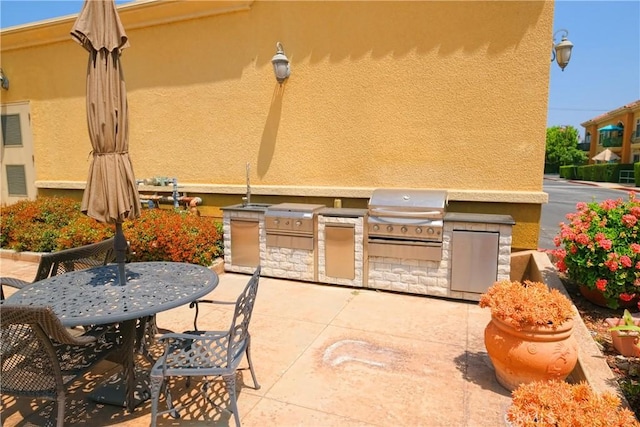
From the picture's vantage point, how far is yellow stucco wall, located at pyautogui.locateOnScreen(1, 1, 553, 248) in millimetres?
5922

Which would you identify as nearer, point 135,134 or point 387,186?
point 387,186

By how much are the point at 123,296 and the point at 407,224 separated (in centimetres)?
383

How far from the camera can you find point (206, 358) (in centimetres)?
289

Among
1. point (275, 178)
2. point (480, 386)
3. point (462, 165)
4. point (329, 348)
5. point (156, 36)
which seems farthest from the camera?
point (156, 36)

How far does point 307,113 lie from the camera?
23.3 ft

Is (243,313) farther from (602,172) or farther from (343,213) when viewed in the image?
(602,172)

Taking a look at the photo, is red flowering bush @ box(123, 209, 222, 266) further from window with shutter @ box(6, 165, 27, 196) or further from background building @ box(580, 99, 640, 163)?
background building @ box(580, 99, 640, 163)

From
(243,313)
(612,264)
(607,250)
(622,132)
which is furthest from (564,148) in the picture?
(243,313)

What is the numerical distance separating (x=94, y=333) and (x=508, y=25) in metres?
6.51

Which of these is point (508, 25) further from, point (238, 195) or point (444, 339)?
point (238, 195)

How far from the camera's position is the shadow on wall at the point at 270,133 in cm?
731

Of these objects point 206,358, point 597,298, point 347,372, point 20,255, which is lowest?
point 347,372

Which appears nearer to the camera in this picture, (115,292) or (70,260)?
(115,292)

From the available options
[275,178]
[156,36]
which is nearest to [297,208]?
[275,178]
